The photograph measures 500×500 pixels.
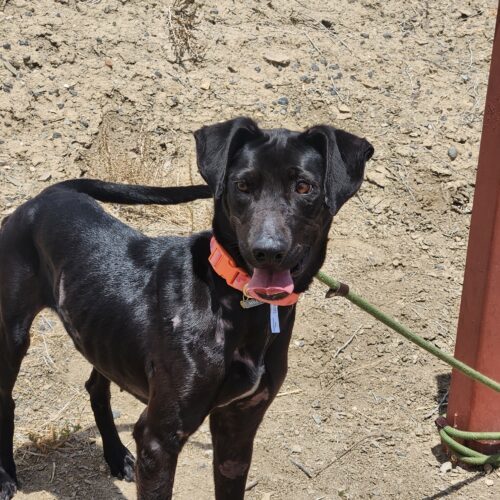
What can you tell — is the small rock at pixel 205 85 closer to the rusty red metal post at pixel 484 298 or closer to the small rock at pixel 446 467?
the rusty red metal post at pixel 484 298

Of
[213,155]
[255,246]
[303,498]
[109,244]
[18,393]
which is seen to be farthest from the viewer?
[18,393]

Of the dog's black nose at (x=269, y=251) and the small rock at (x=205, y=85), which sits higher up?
the dog's black nose at (x=269, y=251)

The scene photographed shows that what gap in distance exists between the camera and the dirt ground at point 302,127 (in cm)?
455

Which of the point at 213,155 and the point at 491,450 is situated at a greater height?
the point at 213,155

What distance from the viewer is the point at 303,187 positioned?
3020 mm

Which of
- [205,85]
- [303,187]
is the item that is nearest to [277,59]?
[205,85]

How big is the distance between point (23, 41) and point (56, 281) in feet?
10.8

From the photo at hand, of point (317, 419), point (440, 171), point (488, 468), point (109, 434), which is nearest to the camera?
point (109, 434)

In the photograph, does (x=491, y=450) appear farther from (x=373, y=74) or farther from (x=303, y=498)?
(x=373, y=74)

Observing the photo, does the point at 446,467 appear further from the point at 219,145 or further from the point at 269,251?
the point at 219,145

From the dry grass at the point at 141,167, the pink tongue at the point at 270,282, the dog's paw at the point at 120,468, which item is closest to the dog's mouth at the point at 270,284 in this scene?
the pink tongue at the point at 270,282

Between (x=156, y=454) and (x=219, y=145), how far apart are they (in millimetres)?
1182

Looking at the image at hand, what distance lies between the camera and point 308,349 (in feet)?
17.1

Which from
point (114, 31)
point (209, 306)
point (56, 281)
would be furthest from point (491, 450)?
point (114, 31)
